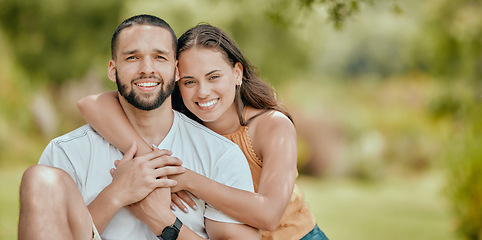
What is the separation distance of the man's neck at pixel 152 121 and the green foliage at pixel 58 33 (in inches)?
309

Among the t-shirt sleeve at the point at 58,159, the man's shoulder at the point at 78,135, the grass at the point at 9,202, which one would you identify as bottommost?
the t-shirt sleeve at the point at 58,159

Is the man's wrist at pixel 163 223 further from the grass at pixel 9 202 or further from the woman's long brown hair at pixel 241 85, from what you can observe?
the grass at pixel 9 202

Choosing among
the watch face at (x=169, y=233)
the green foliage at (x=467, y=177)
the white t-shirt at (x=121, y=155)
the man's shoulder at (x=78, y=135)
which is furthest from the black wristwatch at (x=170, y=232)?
the green foliage at (x=467, y=177)

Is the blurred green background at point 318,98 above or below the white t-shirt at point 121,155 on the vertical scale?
above

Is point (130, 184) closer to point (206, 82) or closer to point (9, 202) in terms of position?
point (206, 82)

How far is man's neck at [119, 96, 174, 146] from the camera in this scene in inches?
96.0

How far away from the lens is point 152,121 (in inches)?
96.3

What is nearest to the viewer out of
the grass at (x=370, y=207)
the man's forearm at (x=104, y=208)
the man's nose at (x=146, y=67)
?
the man's forearm at (x=104, y=208)

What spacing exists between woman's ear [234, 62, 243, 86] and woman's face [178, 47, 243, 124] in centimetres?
7

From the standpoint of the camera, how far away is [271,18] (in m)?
3.68

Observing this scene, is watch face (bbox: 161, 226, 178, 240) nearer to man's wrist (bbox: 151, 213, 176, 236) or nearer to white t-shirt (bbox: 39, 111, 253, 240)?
man's wrist (bbox: 151, 213, 176, 236)

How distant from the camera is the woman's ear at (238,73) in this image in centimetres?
270

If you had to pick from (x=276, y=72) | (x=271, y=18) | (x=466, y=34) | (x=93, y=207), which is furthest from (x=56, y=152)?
(x=276, y=72)

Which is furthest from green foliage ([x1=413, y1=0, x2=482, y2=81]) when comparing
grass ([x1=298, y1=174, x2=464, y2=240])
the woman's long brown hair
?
the woman's long brown hair
